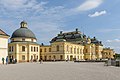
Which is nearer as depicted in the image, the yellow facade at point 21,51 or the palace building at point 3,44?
the palace building at point 3,44

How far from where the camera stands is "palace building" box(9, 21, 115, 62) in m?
77.1

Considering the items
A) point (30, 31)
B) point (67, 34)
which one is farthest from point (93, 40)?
point (30, 31)

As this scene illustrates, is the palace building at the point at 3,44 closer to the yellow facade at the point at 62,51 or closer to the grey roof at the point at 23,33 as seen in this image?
the grey roof at the point at 23,33

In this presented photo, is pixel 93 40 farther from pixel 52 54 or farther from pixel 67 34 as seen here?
pixel 52 54

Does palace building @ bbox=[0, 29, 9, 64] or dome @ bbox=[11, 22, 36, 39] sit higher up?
dome @ bbox=[11, 22, 36, 39]

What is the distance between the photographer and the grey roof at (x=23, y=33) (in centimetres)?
7831

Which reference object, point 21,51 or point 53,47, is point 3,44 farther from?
point 53,47

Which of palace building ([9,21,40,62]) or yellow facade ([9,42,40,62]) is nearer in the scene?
yellow facade ([9,42,40,62])

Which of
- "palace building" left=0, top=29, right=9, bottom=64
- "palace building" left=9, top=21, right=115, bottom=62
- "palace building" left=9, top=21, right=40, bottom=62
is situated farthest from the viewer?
"palace building" left=9, top=21, right=115, bottom=62

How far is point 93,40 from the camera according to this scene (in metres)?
124

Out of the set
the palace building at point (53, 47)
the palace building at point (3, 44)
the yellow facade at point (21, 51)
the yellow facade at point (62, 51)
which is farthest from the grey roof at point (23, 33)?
the palace building at point (3, 44)

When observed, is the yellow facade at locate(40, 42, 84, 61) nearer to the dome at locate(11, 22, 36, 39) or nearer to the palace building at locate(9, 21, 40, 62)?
the palace building at locate(9, 21, 40, 62)

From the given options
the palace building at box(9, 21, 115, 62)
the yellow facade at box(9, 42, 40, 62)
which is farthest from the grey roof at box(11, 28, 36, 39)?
the yellow facade at box(9, 42, 40, 62)

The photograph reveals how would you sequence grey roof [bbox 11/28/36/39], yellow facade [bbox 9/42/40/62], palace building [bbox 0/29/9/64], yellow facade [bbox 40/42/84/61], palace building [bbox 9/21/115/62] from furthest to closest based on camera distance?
1. yellow facade [bbox 40/42/84/61]
2. grey roof [bbox 11/28/36/39]
3. palace building [bbox 9/21/115/62]
4. yellow facade [bbox 9/42/40/62]
5. palace building [bbox 0/29/9/64]
